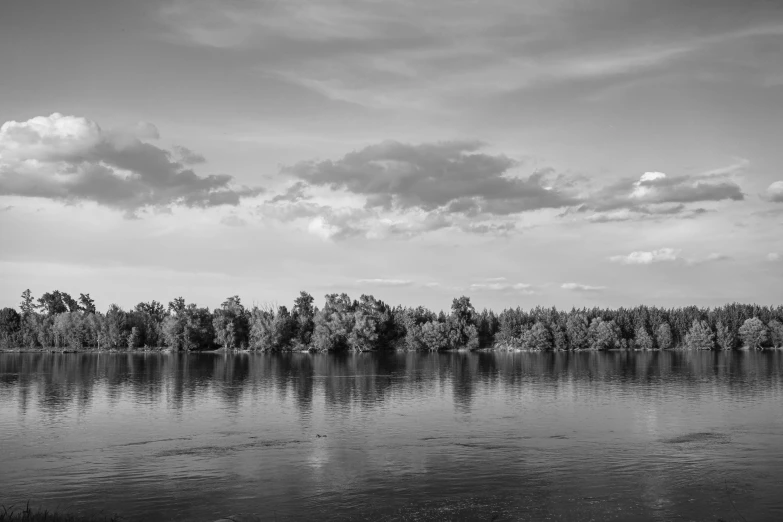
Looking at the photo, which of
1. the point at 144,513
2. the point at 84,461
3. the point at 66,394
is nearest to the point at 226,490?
the point at 144,513

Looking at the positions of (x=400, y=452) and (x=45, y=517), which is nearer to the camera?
(x=45, y=517)

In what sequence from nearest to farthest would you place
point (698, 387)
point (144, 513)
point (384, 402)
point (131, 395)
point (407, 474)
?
1. point (144, 513)
2. point (407, 474)
3. point (384, 402)
4. point (131, 395)
5. point (698, 387)

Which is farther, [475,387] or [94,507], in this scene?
[475,387]

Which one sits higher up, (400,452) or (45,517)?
(45,517)

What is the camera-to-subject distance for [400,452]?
184 feet

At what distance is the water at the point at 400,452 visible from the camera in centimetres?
4088

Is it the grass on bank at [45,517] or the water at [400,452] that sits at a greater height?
the grass on bank at [45,517]

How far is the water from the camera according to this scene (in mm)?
40875

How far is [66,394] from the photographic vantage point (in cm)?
9994

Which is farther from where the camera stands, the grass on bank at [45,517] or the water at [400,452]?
the water at [400,452]

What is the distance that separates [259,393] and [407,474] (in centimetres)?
5811

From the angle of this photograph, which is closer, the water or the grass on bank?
the grass on bank

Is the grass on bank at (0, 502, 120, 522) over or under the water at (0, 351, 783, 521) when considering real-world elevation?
over

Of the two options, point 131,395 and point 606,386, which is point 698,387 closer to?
point 606,386
